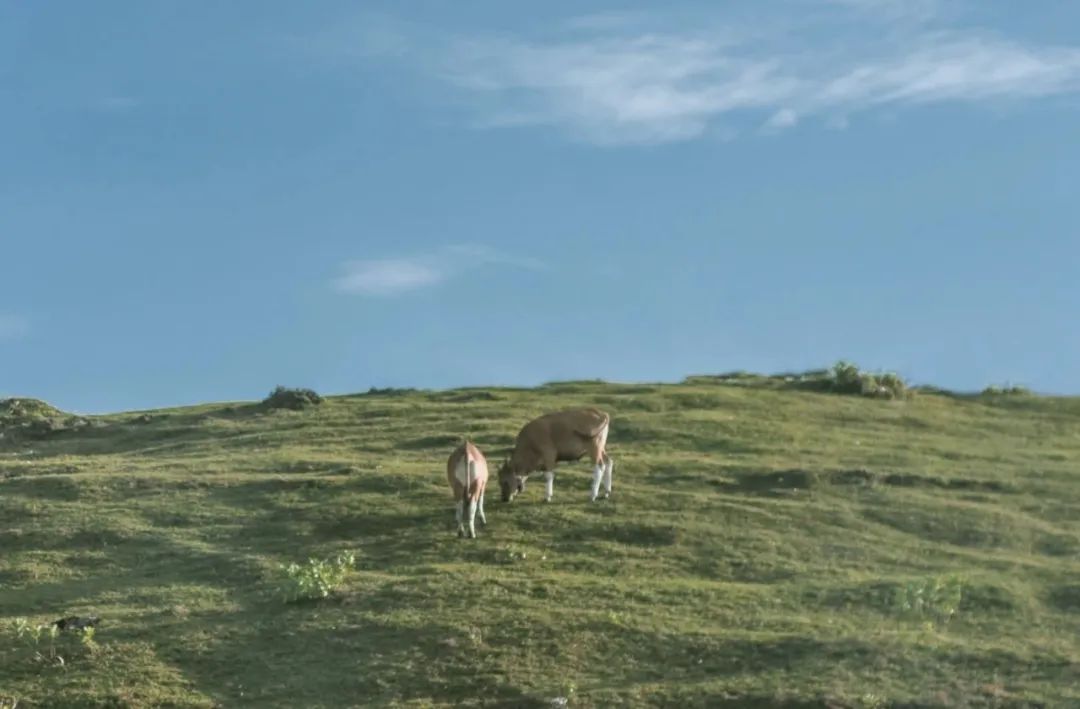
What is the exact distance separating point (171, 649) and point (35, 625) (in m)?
2.52

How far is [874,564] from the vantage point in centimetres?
2384

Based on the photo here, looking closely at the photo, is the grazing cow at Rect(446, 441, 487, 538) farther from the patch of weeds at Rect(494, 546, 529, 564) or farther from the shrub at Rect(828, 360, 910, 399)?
the shrub at Rect(828, 360, 910, 399)

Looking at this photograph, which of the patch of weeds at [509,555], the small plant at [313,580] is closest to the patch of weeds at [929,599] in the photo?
the patch of weeds at [509,555]

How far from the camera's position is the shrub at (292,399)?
4191 centimetres

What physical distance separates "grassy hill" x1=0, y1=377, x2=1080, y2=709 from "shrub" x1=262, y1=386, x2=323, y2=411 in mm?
3800

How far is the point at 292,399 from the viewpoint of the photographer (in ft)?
139

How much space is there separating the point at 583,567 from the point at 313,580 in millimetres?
4370

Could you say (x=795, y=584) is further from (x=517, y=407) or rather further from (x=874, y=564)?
(x=517, y=407)

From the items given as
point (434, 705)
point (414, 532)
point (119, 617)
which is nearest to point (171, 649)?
point (119, 617)

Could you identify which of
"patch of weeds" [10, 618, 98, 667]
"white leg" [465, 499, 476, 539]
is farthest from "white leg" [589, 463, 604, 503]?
"patch of weeds" [10, 618, 98, 667]

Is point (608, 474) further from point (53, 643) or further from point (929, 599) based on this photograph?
point (53, 643)

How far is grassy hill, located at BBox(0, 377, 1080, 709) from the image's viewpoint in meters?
18.5

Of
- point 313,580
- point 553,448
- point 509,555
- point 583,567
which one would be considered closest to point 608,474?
point 553,448

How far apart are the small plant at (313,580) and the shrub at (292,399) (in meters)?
19.0
